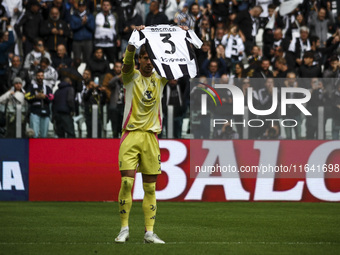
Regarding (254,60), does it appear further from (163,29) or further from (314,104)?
(163,29)

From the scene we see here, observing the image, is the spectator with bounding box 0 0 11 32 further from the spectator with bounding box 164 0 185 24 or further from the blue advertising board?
the blue advertising board

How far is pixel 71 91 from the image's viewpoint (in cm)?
1839

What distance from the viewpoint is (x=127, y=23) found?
73.8 feet

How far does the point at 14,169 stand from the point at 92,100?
242cm

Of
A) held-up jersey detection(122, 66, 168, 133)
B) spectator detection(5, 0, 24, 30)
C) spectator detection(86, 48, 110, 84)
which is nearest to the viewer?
held-up jersey detection(122, 66, 168, 133)

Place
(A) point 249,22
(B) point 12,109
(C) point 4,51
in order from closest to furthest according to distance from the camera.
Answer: (B) point 12,109, (C) point 4,51, (A) point 249,22

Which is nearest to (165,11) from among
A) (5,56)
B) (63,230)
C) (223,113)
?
(5,56)

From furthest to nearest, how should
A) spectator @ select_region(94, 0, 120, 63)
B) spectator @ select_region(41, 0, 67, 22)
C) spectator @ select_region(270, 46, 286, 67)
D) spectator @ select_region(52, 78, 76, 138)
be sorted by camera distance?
spectator @ select_region(41, 0, 67, 22), spectator @ select_region(94, 0, 120, 63), spectator @ select_region(270, 46, 286, 67), spectator @ select_region(52, 78, 76, 138)

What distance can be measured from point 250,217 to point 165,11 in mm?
10285

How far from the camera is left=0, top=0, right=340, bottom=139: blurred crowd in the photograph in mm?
18047

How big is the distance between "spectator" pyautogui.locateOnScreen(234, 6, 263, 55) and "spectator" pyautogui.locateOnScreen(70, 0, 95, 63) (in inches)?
174

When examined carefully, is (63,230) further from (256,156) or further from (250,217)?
(256,156)

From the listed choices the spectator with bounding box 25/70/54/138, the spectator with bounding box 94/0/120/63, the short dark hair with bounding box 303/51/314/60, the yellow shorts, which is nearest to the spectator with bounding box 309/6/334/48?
the short dark hair with bounding box 303/51/314/60

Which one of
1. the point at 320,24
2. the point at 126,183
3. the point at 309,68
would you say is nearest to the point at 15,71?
the point at 309,68
